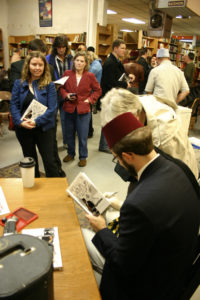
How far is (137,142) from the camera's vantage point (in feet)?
3.07

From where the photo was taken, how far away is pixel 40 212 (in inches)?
48.5

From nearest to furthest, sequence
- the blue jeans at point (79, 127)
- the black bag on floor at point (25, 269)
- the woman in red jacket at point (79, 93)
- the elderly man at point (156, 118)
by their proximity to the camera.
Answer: the black bag on floor at point (25, 269)
the elderly man at point (156, 118)
the woman in red jacket at point (79, 93)
the blue jeans at point (79, 127)

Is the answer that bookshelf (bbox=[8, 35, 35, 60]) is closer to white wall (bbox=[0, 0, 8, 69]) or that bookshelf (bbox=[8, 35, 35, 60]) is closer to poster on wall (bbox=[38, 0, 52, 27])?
white wall (bbox=[0, 0, 8, 69])

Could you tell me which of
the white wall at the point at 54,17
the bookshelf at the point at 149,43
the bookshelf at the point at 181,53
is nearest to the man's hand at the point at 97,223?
the white wall at the point at 54,17

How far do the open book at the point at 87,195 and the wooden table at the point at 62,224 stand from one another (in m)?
0.05

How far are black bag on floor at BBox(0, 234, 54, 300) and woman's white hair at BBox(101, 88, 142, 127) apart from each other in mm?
739

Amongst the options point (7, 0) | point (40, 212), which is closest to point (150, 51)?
point (7, 0)

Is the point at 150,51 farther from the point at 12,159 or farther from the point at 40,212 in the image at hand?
the point at 40,212

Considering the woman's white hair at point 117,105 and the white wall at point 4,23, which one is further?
the white wall at point 4,23

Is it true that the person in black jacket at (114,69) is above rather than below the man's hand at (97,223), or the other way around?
above

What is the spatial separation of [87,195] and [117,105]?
0.52 metres

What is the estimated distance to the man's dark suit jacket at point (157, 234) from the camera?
81 centimetres

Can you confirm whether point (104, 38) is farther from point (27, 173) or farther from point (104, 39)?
point (27, 173)

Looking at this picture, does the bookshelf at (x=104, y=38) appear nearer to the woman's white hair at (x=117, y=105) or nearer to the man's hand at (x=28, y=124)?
the man's hand at (x=28, y=124)
